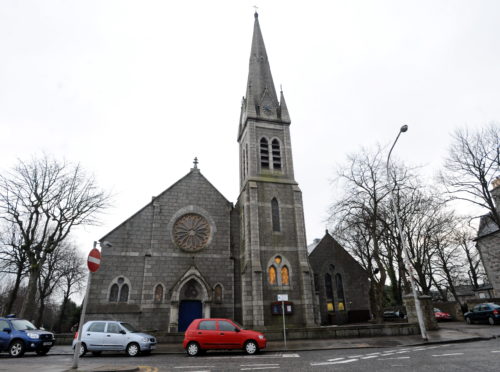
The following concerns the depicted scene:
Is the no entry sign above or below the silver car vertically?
above

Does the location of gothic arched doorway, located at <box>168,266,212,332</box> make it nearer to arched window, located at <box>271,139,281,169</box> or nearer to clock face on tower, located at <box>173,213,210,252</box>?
clock face on tower, located at <box>173,213,210,252</box>

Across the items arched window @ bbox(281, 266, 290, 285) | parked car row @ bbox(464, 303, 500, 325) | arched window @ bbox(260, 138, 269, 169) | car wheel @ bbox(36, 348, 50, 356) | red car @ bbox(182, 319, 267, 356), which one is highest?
arched window @ bbox(260, 138, 269, 169)

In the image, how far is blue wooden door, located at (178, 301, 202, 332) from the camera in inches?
829

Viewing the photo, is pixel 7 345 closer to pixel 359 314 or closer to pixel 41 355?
pixel 41 355

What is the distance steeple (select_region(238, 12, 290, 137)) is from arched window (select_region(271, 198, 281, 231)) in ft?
25.6

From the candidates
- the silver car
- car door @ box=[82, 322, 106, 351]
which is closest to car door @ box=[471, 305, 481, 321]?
the silver car

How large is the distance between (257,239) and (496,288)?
2842cm

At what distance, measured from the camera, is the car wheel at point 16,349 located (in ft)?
43.2

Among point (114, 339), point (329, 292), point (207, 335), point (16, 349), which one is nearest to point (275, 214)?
point (207, 335)

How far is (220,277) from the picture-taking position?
2280cm

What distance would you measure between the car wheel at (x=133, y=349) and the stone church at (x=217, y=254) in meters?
7.28

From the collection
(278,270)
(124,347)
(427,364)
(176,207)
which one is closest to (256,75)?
(176,207)

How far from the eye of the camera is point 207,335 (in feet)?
42.0

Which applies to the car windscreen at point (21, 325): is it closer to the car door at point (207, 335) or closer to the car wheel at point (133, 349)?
the car wheel at point (133, 349)
